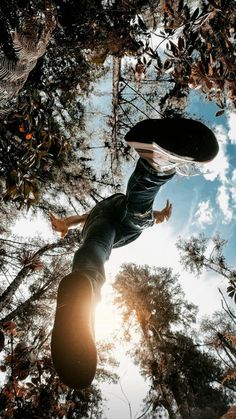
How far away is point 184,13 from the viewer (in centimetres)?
272

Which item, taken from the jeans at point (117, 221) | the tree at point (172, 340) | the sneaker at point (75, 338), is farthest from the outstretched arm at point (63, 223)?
the tree at point (172, 340)

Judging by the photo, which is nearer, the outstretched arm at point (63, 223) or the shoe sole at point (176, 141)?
the shoe sole at point (176, 141)

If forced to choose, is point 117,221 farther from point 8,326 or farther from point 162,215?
point 8,326

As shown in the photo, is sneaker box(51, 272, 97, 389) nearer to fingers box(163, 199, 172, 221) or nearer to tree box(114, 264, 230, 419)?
fingers box(163, 199, 172, 221)

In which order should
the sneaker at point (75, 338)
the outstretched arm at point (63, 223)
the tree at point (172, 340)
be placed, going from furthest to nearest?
the tree at point (172, 340)
the outstretched arm at point (63, 223)
the sneaker at point (75, 338)

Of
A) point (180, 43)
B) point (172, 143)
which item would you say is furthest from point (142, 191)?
point (180, 43)

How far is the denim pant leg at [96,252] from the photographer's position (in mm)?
1729

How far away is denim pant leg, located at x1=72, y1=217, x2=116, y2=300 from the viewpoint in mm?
1729

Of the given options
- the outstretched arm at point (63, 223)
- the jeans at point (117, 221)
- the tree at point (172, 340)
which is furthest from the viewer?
the tree at point (172, 340)

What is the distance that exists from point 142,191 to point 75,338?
1.04 meters

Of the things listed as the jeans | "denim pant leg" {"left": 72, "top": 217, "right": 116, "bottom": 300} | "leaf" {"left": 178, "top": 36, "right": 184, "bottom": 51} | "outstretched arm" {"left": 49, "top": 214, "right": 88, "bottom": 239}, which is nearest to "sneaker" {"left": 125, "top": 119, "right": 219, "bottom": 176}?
the jeans

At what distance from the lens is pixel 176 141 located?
171 cm

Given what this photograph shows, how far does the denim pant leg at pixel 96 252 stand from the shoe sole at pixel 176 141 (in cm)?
71

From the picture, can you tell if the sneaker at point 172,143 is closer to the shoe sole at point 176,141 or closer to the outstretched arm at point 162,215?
the shoe sole at point 176,141
